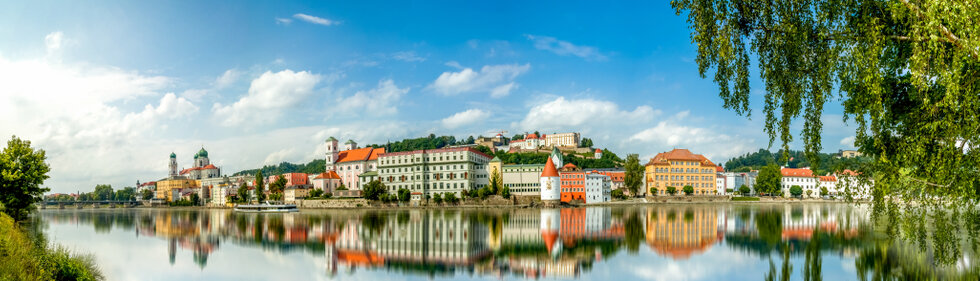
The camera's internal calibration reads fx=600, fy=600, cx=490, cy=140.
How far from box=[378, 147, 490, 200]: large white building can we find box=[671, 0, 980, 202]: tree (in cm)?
7705

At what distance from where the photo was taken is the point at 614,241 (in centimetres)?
2975

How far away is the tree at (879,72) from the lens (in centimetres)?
752

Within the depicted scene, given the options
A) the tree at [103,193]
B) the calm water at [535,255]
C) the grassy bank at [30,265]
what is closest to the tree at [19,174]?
the calm water at [535,255]

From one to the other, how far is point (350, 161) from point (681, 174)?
5774 cm

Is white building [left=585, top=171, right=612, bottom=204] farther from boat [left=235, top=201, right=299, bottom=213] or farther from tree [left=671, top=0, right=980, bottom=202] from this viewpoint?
tree [left=671, top=0, right=980, bottom=202]

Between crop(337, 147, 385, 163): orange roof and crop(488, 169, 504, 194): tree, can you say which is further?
crop(337, 147, 385, 163): orange roof

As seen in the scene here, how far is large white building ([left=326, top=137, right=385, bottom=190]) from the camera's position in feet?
338

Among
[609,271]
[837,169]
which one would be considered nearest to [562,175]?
[609,271]

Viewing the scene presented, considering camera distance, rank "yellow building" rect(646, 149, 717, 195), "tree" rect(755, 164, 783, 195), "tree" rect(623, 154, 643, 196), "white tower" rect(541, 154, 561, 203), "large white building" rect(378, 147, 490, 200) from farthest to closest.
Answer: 1. "tree" rect(755, 164, 783, 195)
2. "yellow building" rect(646, 149, 717, 195)
3. "tree" rect(623, 154, 643, 196)
4. "large white building" rect(378, 147, 490, 200)
5. "white tower" rect(541, 154, 561, 203)

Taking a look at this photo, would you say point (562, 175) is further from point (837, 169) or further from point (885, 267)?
point (837, 169)

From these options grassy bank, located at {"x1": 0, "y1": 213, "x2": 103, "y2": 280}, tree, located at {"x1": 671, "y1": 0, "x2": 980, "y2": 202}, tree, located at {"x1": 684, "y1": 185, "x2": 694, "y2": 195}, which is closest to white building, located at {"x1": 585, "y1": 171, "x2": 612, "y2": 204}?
tree, located at {"x1": 684, "y1": 185, "x2": 694, "y2": 195}

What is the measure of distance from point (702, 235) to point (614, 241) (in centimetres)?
648

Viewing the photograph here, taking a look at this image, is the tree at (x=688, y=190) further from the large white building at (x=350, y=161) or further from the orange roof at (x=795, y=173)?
the large white building at (x=350, y=161)

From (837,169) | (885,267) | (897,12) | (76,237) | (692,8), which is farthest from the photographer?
(76,237)
